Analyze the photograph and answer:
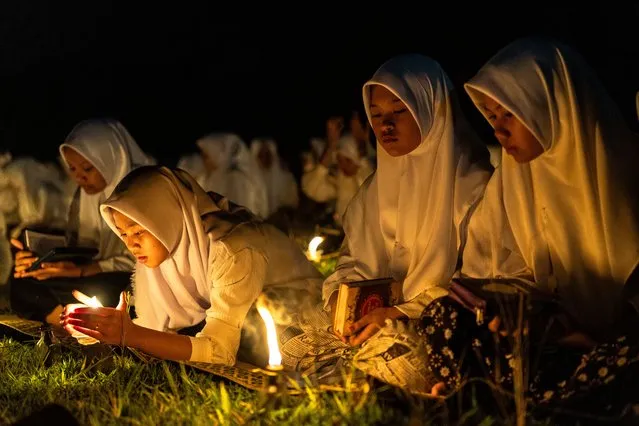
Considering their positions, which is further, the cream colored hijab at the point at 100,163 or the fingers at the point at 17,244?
the fingers at the point at 17,244

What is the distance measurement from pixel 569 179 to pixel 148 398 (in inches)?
80.0

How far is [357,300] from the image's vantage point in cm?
480

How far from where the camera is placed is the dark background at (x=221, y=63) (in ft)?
72.9

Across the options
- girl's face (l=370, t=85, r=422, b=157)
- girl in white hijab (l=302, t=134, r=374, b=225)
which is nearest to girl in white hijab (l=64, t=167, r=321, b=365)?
girl's face (l=370, t=85, r=422, b=157)

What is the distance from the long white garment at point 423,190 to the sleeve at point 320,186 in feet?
25.3

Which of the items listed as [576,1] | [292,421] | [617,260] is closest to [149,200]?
[292,421]

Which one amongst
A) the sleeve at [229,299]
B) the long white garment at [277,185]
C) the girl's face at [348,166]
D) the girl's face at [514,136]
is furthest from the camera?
the long white garment at [277,185]

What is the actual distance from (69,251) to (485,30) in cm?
1616

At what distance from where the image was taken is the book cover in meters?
4.77

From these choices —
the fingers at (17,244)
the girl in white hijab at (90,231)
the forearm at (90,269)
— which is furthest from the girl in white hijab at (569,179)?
the fingers at (17,244)

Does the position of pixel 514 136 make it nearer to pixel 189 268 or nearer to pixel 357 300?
pixel 357 300

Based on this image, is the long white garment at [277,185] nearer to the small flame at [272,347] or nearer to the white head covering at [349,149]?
the white head covering at [349,149]

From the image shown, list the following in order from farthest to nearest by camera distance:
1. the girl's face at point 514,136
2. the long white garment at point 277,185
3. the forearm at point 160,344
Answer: the long white garment at point 277,185, the forearm at point 160,344, the girl's face at point 514,136

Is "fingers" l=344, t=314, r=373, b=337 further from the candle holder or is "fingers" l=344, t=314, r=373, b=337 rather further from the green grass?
the candle holder
